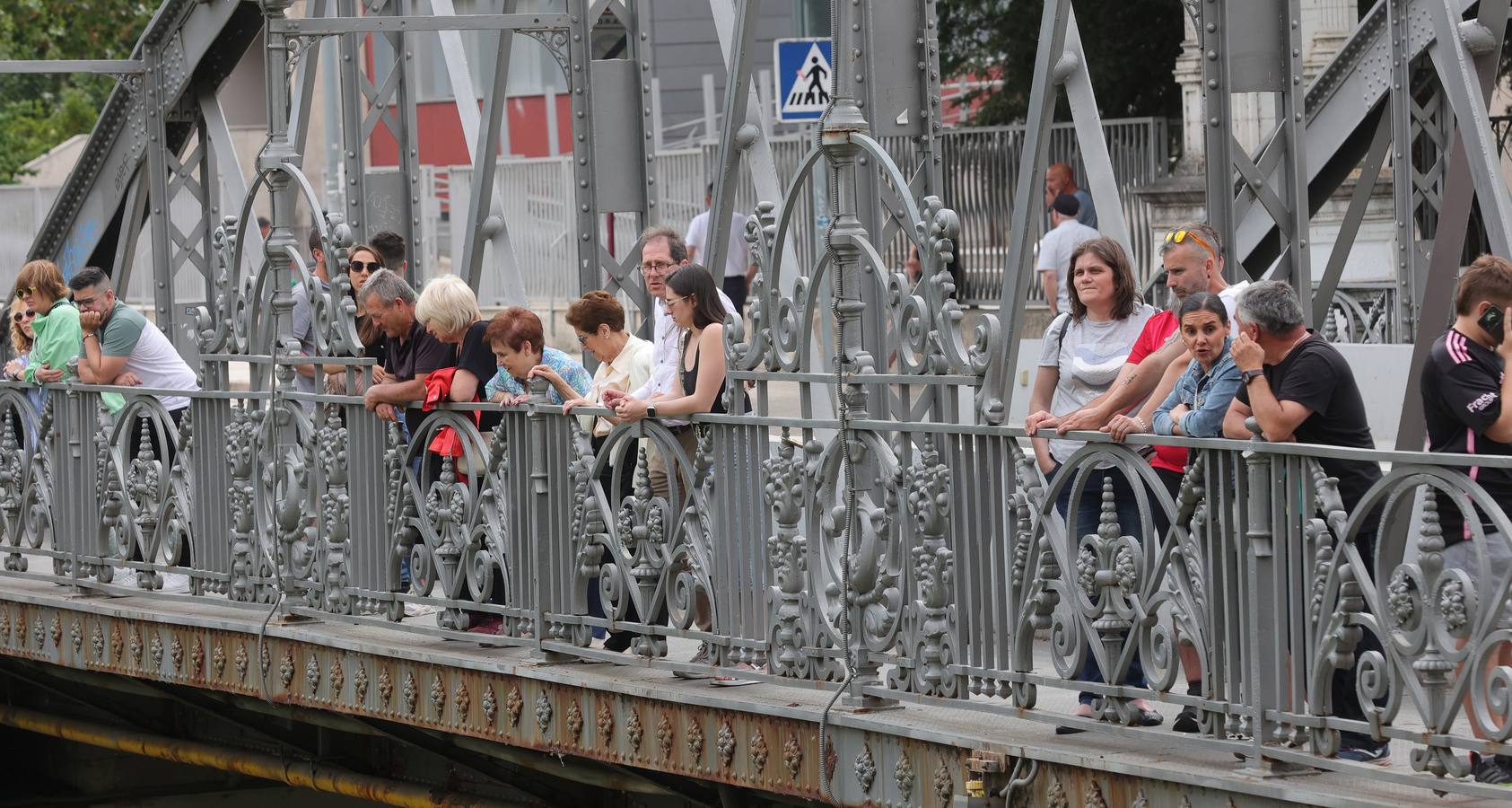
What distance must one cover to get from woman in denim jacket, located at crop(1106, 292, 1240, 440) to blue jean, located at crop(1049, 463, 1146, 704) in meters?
0.25

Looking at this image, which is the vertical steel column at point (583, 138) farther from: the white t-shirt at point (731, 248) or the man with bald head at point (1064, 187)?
the man with bald head at point (1064, 187)

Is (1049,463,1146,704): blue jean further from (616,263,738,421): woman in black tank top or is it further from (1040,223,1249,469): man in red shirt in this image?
(616,263,738,421): woman in black tank top

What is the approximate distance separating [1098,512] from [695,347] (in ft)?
5.63

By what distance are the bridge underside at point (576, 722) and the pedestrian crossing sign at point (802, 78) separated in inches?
215

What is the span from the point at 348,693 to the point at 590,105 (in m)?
4.19

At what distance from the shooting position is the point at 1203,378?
6660 mm

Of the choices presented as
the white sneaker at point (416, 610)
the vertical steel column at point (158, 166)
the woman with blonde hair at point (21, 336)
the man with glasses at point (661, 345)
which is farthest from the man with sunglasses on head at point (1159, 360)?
the vertical steel column at point (158, 166)

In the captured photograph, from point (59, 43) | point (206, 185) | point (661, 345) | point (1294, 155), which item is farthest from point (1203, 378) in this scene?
point (59, 43)

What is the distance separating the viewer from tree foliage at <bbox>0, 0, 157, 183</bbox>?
123 ft

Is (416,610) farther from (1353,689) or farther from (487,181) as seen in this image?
(1353,689)

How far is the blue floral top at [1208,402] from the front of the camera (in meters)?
6.37

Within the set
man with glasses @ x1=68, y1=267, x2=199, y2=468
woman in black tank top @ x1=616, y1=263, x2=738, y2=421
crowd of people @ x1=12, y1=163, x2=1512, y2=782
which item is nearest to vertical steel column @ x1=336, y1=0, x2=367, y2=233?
crowd of people @ x1=12, y1=163, x2=1512, y2=782

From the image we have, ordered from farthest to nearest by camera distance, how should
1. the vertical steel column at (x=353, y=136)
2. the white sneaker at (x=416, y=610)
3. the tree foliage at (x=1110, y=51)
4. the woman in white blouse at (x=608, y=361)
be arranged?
the tree foliage at (x=1110, y=51), the vertical steel column at (x=353, y=136), the white sneaker at (x=416, y=610), the woman in white blouse at (x=608, y=361)

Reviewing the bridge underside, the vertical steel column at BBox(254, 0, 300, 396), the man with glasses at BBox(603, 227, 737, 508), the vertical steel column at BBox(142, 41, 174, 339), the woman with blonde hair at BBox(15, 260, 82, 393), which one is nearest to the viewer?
the bridge underside
